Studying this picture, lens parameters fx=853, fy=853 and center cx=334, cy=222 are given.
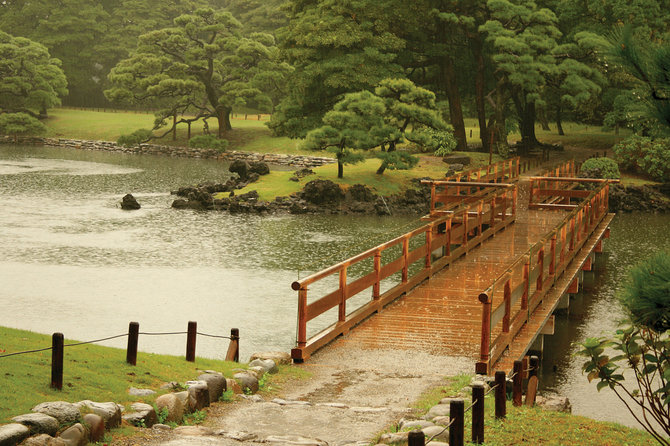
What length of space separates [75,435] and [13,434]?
741 mm

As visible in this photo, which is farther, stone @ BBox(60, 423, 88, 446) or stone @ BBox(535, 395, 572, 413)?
stone @ BBox(535, 395, 572, 413)

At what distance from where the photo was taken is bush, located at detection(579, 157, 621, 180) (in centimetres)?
4731

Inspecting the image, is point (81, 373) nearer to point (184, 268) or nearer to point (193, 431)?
point (193, 431)

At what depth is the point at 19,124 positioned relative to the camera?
80.1 metres

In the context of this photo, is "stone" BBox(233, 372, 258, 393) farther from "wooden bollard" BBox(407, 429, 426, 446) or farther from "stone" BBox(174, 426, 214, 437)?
"wooden bollard" BBox(407, 429, 426, 446)

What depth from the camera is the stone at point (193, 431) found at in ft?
30.7

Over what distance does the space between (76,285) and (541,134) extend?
179ft

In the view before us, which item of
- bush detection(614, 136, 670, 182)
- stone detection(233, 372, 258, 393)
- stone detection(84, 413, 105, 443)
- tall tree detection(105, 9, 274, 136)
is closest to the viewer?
stone detection(84, 413, 105, 443)

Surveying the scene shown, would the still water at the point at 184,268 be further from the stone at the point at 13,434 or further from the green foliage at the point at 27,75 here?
the green foliage at the point at 27,75

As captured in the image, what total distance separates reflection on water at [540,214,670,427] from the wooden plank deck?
6.59 feet

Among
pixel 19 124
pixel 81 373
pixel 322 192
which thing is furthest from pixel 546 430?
pixel 19 124

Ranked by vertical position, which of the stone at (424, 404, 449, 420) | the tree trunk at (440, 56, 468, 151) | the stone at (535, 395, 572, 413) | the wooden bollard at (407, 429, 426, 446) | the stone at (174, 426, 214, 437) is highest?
the tree trunk at (440, 56, 468, 151)

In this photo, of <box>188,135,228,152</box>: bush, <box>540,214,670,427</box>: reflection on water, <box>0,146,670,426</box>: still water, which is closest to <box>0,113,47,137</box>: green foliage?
<box>188,135,228,152</box>: bush

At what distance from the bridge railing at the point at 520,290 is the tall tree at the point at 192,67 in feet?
155
